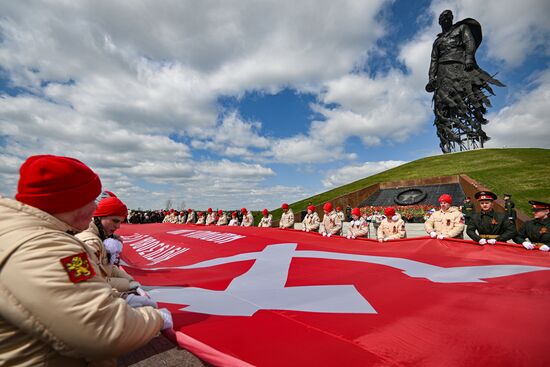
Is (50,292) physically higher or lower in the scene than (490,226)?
lower

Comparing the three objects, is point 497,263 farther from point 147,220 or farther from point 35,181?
point 147,220

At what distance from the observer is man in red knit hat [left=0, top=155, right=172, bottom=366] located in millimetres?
956

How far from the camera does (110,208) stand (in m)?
2.77

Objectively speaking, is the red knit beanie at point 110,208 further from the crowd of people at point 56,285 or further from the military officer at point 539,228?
the military officer at point 539,228

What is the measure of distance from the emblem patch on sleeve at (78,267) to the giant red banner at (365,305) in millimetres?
882

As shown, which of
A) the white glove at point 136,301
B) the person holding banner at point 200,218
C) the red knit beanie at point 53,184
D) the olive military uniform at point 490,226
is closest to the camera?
the red knit beanie at point 53,184

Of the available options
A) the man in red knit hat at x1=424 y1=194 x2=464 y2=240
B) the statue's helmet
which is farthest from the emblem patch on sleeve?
the statue's helmet

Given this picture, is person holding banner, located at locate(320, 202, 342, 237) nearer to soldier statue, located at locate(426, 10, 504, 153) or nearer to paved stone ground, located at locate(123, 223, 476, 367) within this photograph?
paved stone ground, located at locate(123, 223, 476, 367)

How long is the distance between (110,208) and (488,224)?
23.4 feet

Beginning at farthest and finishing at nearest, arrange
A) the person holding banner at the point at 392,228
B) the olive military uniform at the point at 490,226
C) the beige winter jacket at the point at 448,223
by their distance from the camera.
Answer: the person holding banner at the point at 392,228 → the beige winter jacket at the point at 448,223 → the olive military uniform at the point at 490,226

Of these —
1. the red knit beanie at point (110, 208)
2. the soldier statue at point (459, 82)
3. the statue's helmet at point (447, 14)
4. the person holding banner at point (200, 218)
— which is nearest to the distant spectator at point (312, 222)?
the red knit beanie at point (110, 208)

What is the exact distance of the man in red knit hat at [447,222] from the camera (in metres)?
6.37

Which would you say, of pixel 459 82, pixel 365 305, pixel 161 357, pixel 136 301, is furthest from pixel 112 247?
pixel 459 82

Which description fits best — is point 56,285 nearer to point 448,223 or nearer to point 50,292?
point 50,292
